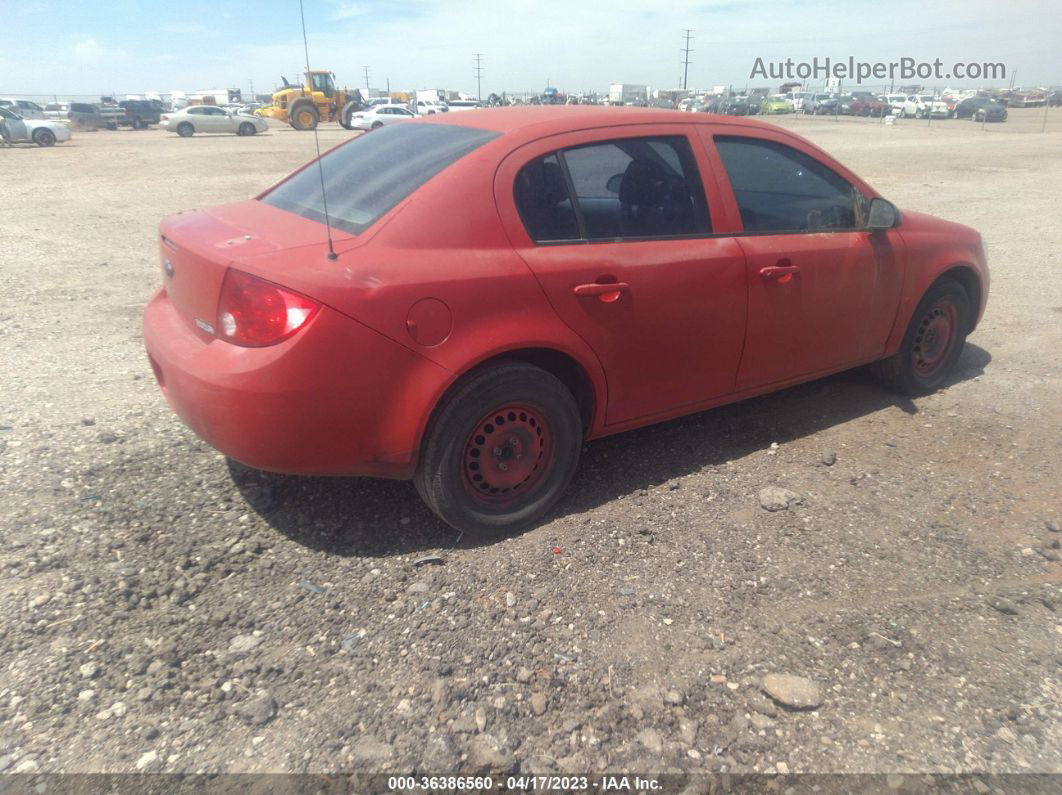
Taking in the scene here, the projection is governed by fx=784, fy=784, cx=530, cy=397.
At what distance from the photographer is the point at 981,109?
48.0 m

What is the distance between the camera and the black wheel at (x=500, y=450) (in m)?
3.10

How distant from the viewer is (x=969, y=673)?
2.61 metres

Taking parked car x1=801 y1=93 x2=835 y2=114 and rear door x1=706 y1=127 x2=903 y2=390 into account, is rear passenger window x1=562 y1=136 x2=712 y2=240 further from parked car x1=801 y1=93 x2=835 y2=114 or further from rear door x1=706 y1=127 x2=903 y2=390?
parked car x1=801 y1=93 x2=835 y2=114

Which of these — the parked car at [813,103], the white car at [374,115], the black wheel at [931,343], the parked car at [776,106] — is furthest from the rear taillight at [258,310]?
the parked car at [813,103]

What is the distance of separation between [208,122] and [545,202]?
3976cm

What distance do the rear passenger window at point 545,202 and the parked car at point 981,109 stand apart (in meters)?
49.2

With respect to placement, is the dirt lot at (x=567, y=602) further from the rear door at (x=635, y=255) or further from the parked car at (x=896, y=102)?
the parked car at (x=896, y=102)

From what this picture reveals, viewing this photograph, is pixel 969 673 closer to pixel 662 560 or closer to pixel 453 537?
pixel 662 560

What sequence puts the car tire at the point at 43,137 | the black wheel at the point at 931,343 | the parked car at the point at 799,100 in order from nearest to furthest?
1. the black wheel at the point at 931,343
2. the car tire at the point at 43,137
3. the parked car at the point at 799,100

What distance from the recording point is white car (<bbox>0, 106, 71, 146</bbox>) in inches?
1110

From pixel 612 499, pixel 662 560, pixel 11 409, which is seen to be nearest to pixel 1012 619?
pixel 662 560

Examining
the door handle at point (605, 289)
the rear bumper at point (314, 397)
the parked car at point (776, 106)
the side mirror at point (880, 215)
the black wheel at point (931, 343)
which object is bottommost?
the black wheel at point (931, 343)

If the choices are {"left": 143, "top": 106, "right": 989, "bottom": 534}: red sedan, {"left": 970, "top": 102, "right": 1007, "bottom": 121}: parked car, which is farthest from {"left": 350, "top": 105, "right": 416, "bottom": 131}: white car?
{"left": 143, "top": 106, "right": 989, "bottom": 534}: red sedan

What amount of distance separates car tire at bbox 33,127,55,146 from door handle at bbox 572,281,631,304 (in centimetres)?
3265
